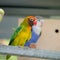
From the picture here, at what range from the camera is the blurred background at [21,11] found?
1.20m

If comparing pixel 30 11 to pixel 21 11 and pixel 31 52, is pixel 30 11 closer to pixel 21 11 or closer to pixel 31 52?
pixel 21 11

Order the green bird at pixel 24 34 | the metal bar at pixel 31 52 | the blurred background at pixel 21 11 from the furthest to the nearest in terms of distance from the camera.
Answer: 1. the blurred background at pixel 21 11
2. the green bird at pixel 24 34
3. the metal bar at pixel 31 52

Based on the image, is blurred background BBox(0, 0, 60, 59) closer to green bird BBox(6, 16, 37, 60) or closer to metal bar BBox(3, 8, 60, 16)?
metal bar BBox(3, 8, 60, 16)

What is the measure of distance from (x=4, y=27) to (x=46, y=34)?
12.1 inches

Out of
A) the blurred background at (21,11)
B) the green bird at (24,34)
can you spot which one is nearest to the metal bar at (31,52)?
the green bird at (24,34)

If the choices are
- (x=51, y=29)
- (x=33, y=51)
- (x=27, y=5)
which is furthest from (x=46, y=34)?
(x=33, y=51)

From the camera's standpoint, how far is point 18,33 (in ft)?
2.81

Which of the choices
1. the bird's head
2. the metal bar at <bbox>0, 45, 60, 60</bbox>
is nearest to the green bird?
the bird's head

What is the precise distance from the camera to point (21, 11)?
49.8 inches

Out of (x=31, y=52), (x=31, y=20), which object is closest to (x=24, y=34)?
(x=31, y=20)

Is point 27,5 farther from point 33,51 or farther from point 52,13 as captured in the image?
point 33,51

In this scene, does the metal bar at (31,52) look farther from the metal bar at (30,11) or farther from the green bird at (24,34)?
the metal bar at (30,11)

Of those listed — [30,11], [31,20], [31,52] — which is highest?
[30,11]

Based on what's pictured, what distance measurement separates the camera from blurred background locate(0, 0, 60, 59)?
1.20 metres
